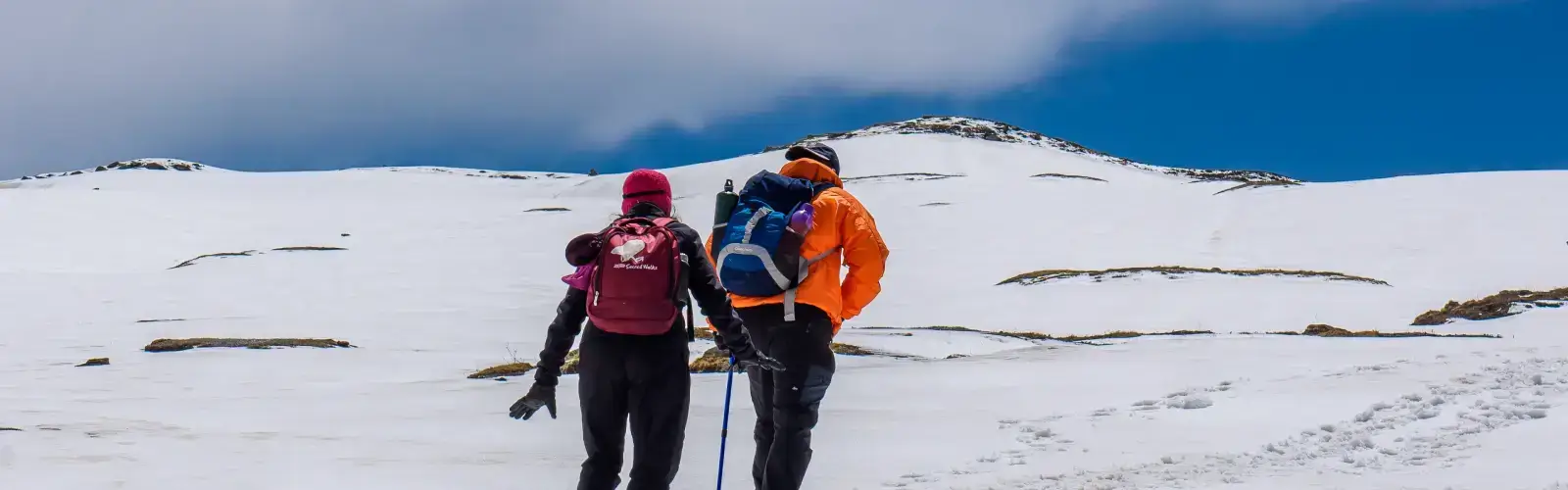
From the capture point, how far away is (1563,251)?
30.4 metres

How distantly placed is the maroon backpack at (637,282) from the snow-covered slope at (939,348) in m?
2.61

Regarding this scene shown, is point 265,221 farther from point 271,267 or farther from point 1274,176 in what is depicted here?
point 1274,176

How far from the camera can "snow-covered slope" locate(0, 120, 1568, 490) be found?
276 inches

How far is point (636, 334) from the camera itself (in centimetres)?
456

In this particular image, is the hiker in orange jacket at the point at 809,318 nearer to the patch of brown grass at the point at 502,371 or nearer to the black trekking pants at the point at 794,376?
the black trekking pants at the point at 794,376

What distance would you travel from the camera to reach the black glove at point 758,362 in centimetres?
487

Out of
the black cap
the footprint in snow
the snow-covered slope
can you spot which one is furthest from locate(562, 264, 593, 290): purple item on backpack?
the footprint in snow

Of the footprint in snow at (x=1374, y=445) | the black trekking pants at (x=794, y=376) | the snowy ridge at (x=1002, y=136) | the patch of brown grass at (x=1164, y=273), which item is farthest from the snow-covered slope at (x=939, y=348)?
the snowy ridge at (x=1002, y=136)

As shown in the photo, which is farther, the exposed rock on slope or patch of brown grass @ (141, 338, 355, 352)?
the exposed rock on slope

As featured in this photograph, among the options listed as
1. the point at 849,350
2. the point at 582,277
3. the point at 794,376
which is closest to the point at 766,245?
the point at 794,376

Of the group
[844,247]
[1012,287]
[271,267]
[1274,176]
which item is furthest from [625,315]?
[1274,176]

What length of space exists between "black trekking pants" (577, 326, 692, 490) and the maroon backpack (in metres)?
0.11

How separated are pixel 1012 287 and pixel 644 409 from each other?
25240 mm

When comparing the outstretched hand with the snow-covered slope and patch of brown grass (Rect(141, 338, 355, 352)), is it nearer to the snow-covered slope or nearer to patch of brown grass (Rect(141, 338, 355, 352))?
the snow-covered slope
